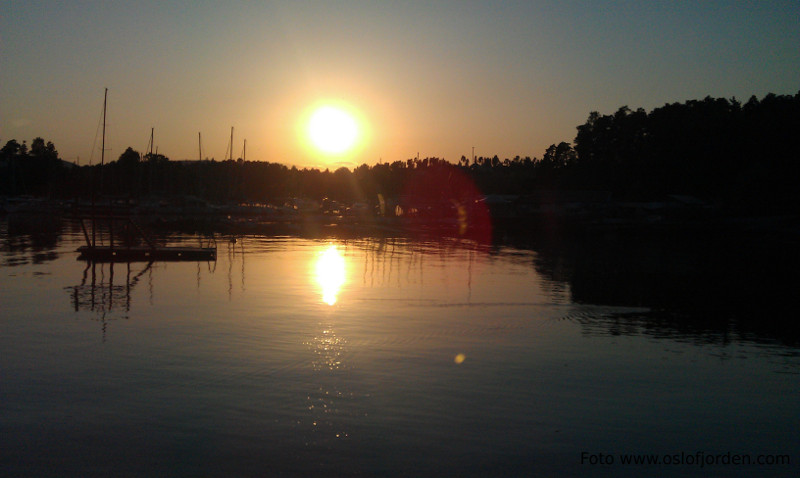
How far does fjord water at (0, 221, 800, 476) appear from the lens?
11211mm

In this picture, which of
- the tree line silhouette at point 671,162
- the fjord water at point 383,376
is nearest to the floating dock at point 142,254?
the fjord water at point 383,376

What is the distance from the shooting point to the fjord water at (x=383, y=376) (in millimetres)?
11211

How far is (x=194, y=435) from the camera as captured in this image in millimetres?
11742

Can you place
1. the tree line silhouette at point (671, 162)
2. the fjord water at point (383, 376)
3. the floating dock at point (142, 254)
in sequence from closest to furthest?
1. the fjord water at point (383, 376)
2. the floating dock at point (142, 254)
3. the tree line silhouette at point (671, 162)

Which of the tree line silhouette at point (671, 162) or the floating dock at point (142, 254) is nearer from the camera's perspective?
the floating dock at point (142, 254)

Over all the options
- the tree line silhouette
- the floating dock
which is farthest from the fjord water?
the tree line silhouette

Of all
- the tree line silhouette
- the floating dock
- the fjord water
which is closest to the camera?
the fjord water

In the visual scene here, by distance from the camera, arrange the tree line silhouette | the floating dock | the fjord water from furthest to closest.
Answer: the tree line silhouette < the floating dock < the fjord water

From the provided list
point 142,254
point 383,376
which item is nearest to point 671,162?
point 142,254

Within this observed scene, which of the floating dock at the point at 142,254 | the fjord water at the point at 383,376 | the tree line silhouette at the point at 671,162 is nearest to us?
the fjord water at the point at 383,376

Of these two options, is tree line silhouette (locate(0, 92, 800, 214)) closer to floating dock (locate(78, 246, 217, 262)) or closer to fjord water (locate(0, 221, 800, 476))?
floating dock (locate(78, 246, 217, 262))

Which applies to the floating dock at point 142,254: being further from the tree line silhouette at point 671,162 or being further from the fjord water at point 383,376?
the tree line silhouette at point 671,162

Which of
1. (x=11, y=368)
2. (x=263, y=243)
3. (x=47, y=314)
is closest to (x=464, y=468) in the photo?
(x=11, y=368)

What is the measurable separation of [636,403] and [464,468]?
4.95 metres
